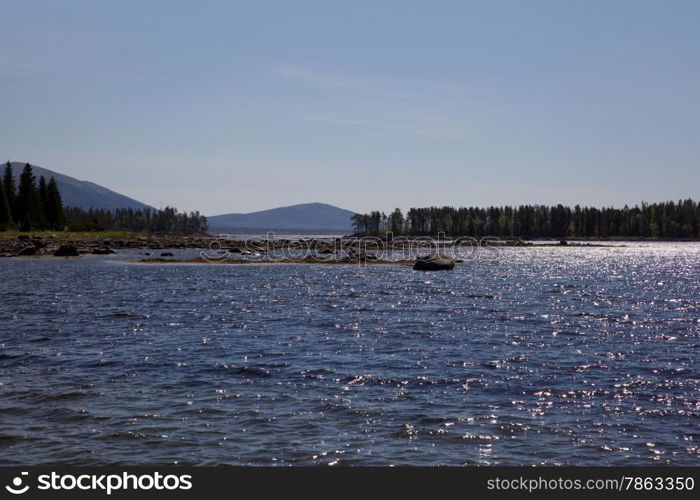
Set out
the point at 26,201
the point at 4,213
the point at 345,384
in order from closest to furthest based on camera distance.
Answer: the point at 345,384 < the point at 4,213 < the point at 26,201

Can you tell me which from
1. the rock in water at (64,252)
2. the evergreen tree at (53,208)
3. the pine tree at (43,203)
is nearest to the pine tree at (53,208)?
the evergreen tree at (53,208)

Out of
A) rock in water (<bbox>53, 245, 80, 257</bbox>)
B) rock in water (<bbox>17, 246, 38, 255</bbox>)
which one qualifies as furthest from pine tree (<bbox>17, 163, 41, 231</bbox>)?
rock in water (<bbox>17, 246, 38, 255</bbox>)

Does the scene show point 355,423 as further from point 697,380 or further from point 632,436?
point 697,380

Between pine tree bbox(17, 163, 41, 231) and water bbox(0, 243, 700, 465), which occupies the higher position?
pine tree bbox(17, 163, 41, 231)

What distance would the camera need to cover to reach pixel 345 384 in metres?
19.4

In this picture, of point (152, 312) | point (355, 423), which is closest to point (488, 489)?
point (355, 423)

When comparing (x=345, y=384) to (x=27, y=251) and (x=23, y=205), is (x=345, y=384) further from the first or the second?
(x=23, y=205)

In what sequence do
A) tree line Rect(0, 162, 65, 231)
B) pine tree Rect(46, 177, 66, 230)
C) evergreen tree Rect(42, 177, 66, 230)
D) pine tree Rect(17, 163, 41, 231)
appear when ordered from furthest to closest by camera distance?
pine tree Rect(46, 177, 66, 230) < evergreen tree Rect(42, 177, 66, 230) < pine tree Rect(17, 163, 41, 231) < tree line Rect(0, 162, 65, 231)

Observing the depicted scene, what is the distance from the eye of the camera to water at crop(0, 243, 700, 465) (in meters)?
13.6

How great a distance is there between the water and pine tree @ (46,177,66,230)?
391 ft

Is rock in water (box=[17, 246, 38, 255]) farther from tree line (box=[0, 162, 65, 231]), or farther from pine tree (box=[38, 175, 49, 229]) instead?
pine tree (box=[38, 175, 49, 229])

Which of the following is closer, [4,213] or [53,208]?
[4,213]

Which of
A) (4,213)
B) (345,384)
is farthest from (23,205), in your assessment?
(345,384)

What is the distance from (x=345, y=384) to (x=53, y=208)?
151 m
